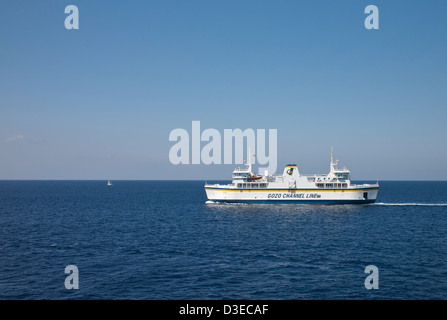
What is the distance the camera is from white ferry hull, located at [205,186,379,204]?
8319 cm

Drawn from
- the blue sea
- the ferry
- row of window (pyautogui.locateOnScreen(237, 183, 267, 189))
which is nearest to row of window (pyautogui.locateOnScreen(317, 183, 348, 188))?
the ferry

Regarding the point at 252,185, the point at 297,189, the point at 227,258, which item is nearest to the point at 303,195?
the point at 297,189

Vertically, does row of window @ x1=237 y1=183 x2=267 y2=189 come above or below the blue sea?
above

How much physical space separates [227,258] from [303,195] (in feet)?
177

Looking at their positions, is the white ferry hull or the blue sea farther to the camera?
the white ferry hull

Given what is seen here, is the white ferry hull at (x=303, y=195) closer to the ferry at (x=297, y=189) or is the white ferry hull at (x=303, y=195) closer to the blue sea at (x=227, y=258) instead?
the ferry at (x=297, y=189)

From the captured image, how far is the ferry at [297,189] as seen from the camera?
8344cm

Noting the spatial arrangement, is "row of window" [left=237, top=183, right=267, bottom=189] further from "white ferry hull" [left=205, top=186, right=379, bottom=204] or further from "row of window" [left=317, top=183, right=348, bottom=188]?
"row of window" [left=317, top=183, right=348, bottom=188]

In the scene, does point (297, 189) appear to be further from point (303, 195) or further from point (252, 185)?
point (252, 185)

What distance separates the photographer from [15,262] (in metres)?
34.9

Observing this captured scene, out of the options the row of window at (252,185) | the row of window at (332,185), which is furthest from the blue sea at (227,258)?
the row of window at (252,185)

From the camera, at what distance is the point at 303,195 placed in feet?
279

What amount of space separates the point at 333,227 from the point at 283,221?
1044cm
